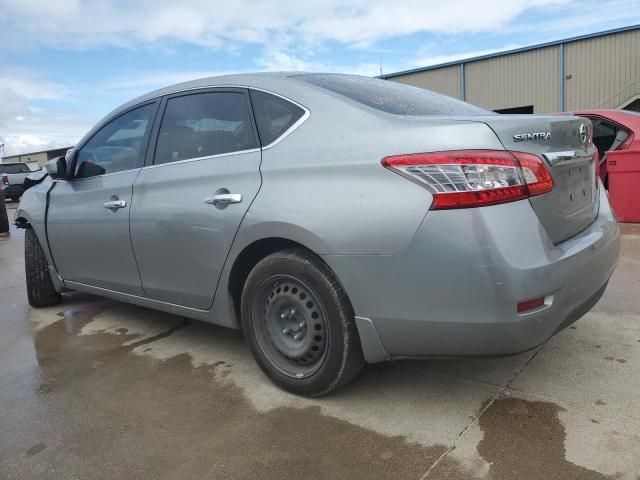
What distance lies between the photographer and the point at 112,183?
362 cm

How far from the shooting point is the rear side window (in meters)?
2.71

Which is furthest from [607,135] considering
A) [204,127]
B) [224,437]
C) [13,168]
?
[13,168]

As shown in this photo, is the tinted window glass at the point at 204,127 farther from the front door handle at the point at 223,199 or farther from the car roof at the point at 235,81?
the front door handle at the point at 223,199

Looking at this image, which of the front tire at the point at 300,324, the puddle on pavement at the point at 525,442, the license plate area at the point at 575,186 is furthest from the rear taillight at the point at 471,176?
the puddle on pavement at the point at 525,442

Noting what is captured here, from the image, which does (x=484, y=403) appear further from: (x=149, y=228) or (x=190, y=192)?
(x=149, y=228)

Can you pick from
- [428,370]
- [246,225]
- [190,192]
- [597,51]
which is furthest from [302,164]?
[597,51]

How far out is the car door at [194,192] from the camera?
9.23 ft

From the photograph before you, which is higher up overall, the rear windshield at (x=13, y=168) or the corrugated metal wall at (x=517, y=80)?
the corrugated metal wall at (x=517, y=80)

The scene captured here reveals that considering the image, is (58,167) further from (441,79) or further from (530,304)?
(441,79)

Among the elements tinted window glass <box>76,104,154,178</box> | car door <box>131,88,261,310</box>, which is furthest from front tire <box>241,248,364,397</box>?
tinted window glass <box>76,104,154,178</box>

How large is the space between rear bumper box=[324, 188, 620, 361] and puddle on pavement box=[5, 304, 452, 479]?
43cm

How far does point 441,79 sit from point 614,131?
2186 cm

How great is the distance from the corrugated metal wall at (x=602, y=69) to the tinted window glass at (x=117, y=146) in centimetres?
2420

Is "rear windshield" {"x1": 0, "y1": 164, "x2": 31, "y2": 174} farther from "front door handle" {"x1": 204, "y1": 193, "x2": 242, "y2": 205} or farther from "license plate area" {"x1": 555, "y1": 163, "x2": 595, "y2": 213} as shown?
"license plate area" {"x1": 555, "y1": 163, "x2": 595, "y2": 213}
